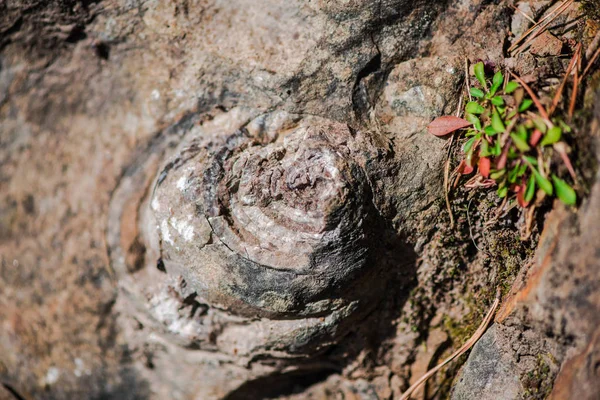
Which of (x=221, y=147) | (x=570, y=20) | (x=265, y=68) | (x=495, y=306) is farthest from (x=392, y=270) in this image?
(x=570, y=20)

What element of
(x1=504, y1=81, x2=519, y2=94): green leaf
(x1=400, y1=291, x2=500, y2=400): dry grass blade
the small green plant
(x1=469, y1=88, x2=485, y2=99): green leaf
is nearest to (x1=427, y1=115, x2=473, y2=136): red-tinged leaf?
the small green plant

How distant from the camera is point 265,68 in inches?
95.0

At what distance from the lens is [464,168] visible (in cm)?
216

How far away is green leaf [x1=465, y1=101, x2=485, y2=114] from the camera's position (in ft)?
6.79

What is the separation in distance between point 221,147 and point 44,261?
1478 mm

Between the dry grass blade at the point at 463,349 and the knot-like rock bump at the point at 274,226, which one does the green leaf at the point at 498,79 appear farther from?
the dry grass blade at the point at 463,349

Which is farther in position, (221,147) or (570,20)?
(221,147)

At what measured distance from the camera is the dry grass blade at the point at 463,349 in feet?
7.60

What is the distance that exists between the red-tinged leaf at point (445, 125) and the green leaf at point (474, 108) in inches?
2.3

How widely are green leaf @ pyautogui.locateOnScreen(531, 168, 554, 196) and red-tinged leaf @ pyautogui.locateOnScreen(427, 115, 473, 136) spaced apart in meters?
0.40

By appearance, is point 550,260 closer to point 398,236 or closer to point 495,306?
point 495,306

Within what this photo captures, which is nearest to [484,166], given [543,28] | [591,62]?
[591,62]

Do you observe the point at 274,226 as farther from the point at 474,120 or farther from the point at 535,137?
the point at 535,137

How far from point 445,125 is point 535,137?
1.38 ft
